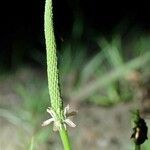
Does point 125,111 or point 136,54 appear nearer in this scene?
point 125,111

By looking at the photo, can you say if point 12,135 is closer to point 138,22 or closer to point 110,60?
point 110,60

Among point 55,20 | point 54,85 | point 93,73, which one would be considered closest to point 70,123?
point 54,85

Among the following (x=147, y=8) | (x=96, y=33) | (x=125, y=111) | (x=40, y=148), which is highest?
(x=147, y=8)

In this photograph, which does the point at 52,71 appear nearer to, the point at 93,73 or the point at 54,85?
the point at 54,85

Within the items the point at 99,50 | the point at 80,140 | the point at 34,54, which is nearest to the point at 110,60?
the point at 99,50

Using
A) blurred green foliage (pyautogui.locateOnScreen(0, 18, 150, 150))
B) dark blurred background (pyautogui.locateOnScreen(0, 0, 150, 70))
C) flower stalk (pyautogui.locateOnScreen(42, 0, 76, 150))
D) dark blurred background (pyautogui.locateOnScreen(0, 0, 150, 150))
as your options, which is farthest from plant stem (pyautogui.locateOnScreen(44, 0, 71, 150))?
dark blurred background (pyautogui.locateOnScreen(0, 0, 150, 70))

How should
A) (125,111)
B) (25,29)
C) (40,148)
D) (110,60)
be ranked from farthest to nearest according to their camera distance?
(25,29) → (110,60) → (125,111) → (40,148)

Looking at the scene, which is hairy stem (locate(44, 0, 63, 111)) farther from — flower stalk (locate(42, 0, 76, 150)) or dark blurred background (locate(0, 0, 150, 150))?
dark blurred background (locate(0, 0, 150, 150))

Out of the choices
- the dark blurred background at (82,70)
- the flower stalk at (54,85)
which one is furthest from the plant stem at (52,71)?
the dark blurred background at (82,70)
